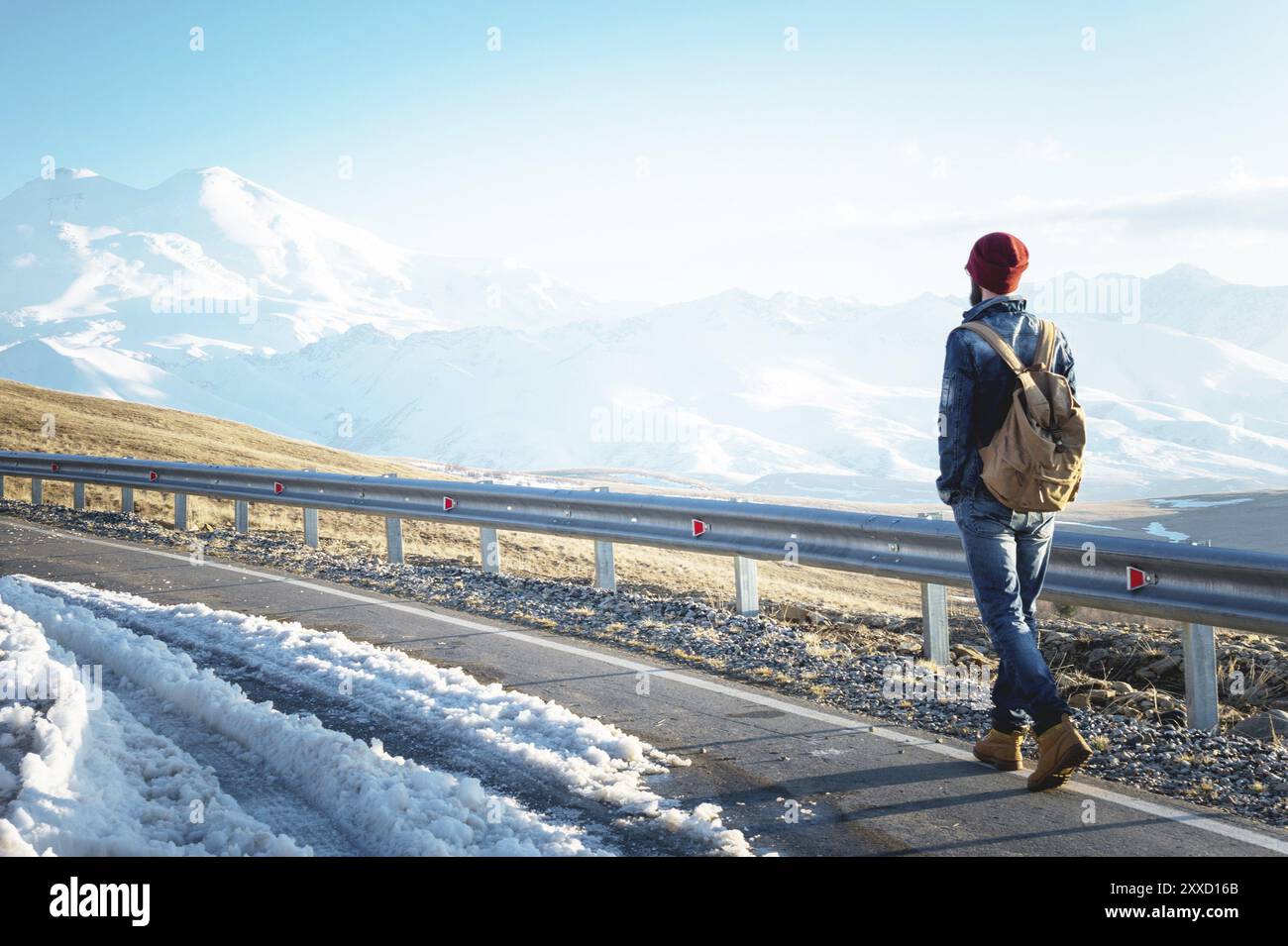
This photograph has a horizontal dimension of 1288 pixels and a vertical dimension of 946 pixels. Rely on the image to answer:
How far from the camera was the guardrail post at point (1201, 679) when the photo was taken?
17.8ft

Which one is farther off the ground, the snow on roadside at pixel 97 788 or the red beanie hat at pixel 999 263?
the red beanie hat at pixel 999 263

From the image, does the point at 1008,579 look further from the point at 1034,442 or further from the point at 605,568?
the point at 605,568

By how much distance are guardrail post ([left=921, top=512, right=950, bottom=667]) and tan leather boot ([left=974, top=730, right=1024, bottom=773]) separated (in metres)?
2.16

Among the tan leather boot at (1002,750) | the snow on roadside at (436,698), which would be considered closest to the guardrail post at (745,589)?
the snow on roadside at (436,698)

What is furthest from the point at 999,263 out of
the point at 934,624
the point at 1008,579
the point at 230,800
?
the point at 230,800

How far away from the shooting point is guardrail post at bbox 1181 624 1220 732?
5.43 meters

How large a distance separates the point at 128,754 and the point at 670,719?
254 centimetres

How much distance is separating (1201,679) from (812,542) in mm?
2842

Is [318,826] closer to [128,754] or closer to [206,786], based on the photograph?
[206,786]

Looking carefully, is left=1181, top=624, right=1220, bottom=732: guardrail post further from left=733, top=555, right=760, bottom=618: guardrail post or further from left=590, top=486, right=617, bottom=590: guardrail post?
left=590, top=486, right=617, bottom=590: guardrail post

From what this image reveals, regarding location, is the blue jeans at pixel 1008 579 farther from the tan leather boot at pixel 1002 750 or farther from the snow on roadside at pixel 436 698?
the snow on roadside at pixel 436 698

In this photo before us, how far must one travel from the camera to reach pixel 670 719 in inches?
213

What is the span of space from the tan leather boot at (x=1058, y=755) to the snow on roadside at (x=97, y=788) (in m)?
2.97
